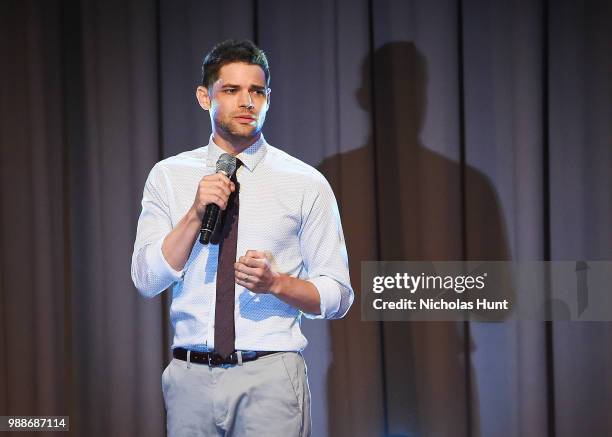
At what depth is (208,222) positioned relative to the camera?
1708 millimetres

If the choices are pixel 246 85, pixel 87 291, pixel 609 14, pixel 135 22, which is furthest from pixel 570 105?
pixel 87 291

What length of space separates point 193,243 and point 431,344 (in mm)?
1658

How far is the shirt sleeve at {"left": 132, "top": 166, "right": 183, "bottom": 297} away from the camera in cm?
187

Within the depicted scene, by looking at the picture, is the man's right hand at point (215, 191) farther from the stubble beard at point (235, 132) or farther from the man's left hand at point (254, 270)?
the stubble beard at point (235, 132)

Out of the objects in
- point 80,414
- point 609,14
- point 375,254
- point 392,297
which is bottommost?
point 80,414

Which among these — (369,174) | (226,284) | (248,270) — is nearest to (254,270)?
(248,270)

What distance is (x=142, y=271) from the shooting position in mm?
1924

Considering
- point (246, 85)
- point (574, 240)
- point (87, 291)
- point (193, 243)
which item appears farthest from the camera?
point (87, 291)

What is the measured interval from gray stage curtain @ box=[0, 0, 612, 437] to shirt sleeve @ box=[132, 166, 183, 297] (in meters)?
1.27

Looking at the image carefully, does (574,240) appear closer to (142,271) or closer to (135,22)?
(142,271)

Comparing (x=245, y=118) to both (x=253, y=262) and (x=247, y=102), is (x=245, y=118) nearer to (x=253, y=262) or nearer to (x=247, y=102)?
(x=247, y=102)

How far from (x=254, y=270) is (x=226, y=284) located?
0.26m

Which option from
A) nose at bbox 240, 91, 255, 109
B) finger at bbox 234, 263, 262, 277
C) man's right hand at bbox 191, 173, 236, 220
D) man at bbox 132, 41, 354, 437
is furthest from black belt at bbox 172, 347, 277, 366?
nose at bbox 240, 91, 255, 109

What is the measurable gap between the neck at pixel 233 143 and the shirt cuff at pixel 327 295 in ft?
1.44
